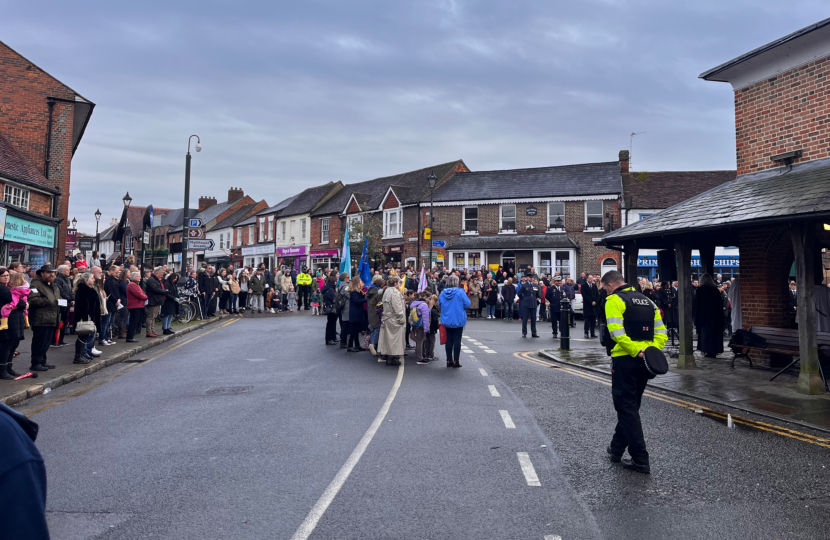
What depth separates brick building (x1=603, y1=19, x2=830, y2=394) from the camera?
35.8 feet

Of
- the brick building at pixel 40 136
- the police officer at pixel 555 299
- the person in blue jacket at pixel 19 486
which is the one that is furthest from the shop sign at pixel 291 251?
the person in blue jacket at pixel 19 486

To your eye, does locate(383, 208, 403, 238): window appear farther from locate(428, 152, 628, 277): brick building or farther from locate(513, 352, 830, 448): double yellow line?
locate(513, 352, 830, 448): double yellow line

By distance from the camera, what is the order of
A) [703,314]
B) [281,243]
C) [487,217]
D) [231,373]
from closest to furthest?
1. [231,373]
2. [703,314]
3. [487,217]
4. [281,243]

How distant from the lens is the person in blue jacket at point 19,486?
144 cm

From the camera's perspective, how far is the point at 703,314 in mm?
13453

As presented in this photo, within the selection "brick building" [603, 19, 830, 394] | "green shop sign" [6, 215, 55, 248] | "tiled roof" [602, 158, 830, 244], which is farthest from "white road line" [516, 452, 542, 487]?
"green shop sign" [6, 215, 55, 248]

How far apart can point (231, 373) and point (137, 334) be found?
23.0 feet

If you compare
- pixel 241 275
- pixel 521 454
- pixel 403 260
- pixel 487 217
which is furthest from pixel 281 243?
pixel 521 454

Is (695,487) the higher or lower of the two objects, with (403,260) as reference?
lower

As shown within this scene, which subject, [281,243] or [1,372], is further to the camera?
[281,243]

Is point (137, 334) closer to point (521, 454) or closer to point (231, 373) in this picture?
point (231, 373)

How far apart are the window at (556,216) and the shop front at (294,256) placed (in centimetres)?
2273

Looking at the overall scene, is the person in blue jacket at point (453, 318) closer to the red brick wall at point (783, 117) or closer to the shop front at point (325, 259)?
the red brick wall at point (783, 117)

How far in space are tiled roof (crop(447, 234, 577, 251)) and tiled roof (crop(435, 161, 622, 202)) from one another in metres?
2.64
